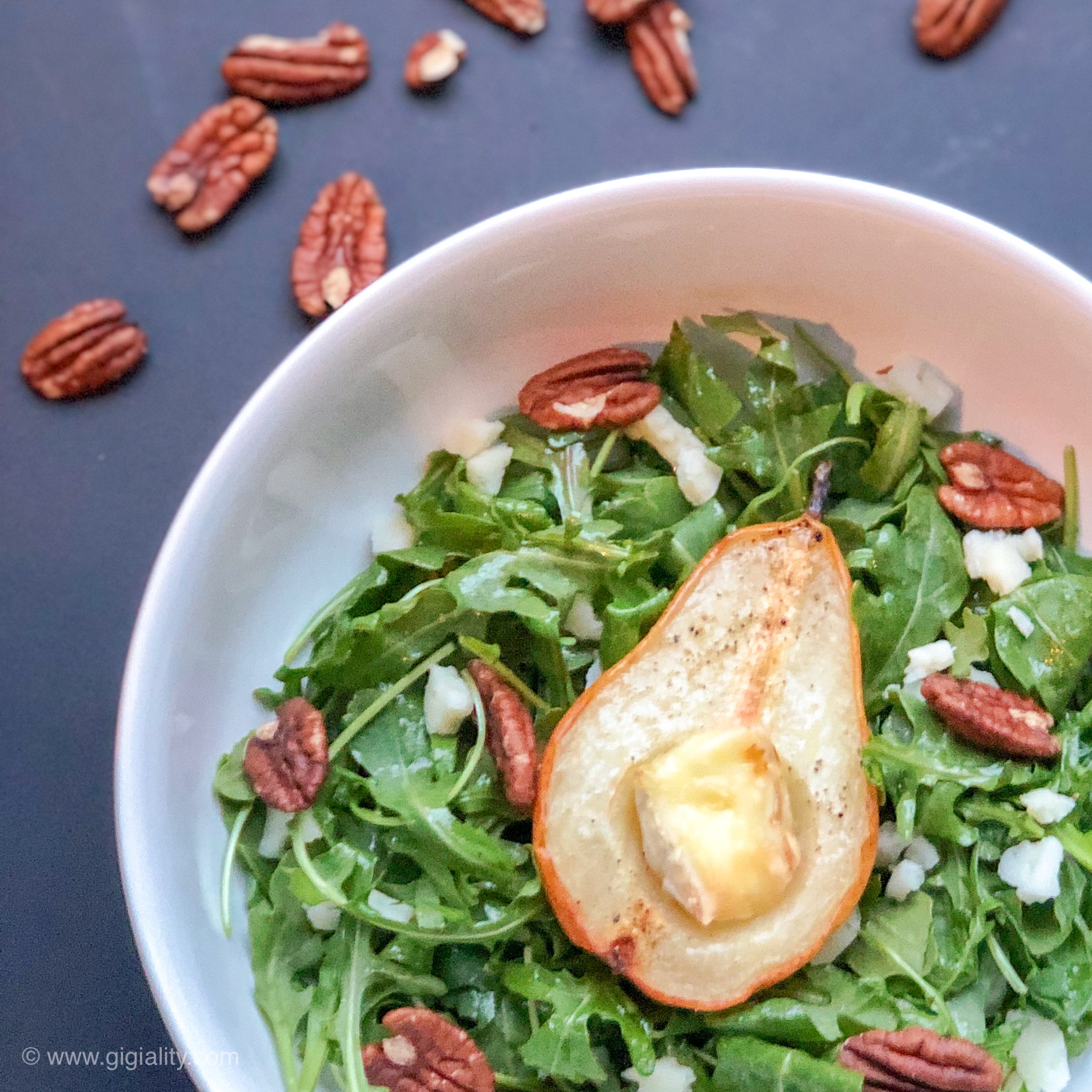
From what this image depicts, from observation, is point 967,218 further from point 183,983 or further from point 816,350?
point 183,983

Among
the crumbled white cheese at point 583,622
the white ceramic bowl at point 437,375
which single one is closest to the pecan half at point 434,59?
the white ceramic bowl at point 437,375

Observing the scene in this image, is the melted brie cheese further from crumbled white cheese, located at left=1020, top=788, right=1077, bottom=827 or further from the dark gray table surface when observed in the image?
the dark gray table surface

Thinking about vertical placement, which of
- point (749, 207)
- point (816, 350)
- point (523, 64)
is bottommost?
point (816, 350)

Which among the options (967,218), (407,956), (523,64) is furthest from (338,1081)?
(523,64)

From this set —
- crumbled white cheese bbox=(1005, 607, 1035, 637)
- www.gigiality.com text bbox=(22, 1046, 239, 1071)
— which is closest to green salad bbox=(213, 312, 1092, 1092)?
crumbled white cheese bbox=(1005, 607, 1035, 637)

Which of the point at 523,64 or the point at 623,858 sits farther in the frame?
the point at 523,64

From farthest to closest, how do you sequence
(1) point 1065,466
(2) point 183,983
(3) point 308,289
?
(3) point 308,289 < (1) point 1065,466 < (2) point 183,983
